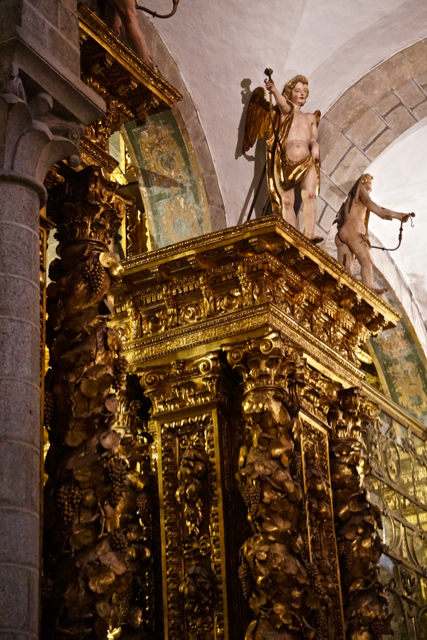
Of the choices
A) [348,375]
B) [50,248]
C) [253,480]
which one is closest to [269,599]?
[253,480]

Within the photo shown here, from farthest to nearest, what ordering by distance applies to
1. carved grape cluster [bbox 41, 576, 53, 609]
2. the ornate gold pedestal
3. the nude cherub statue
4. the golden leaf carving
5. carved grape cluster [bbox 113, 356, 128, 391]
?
the nude cherub statue
the ornate gold pedestal
carved grape cluster [bbox 113, 356, 128, 391]
the golden leaf carving
carved grape cluster [bbox 41, 576, 53, 609]

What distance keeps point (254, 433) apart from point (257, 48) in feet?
12.4

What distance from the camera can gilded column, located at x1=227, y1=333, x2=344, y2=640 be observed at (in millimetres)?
8609

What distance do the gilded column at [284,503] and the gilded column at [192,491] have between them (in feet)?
0.87

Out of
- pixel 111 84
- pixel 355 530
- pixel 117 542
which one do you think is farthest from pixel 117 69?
pixel 355 530

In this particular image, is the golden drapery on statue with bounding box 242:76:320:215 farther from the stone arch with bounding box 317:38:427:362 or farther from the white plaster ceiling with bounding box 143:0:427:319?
the stone arch with bounding box 317:38:427:362

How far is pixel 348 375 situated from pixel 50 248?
3.04 meters

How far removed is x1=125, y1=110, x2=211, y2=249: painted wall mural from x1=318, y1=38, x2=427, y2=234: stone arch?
1810 millimetres

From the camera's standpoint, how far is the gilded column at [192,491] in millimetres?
8891

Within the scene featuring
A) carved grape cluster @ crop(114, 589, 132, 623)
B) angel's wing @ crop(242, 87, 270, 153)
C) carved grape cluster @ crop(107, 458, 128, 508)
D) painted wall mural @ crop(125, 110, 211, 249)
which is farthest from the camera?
angel's wing @ crop(242, 87, 270, 153)

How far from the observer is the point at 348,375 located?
10.6 m

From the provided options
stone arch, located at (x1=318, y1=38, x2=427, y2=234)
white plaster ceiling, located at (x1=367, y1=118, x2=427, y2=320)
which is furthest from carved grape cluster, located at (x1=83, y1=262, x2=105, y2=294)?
white plaster ceiling, located at (x1=367, y1=118, x2=427, y2=320)

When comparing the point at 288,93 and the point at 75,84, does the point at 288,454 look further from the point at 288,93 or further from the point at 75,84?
the point at 75,84

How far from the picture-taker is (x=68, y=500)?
587 cm
